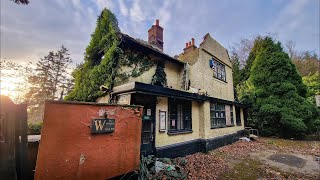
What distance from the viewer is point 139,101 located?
21.5ft

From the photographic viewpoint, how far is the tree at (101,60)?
25.6 feet

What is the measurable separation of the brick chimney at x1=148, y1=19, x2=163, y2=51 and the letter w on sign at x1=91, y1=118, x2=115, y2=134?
27.7 feet

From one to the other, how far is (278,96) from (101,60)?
15.6m

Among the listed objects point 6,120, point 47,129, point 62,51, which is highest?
point 62,51

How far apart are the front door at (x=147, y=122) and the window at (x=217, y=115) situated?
525cm

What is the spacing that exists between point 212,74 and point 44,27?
1186 centimetres

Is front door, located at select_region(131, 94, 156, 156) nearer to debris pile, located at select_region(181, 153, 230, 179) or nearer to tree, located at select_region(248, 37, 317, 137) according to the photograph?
debris pile, located at select_region(181, 153, 230, 179)

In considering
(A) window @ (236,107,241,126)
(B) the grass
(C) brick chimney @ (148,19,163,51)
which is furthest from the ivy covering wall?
(A) window @ (236,107,241,126)

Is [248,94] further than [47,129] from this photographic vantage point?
Yes

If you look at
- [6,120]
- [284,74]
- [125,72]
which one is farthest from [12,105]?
[284,74]

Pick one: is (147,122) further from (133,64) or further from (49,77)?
(49,77)

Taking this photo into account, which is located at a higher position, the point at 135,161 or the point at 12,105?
the point at 12,105

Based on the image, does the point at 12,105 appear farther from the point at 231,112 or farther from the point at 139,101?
the point at 231,112

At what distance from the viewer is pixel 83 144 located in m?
3.35
